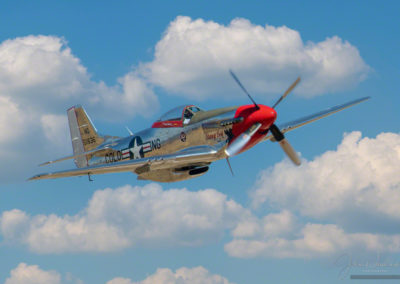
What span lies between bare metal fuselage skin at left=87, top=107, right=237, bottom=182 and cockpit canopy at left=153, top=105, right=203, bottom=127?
0.26 m

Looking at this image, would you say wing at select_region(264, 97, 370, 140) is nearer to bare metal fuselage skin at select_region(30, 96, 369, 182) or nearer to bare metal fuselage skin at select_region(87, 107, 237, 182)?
bare metal fuselage skin at select_region(30, 96, 369, 182)

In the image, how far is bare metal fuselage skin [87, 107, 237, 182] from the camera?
28984 mm

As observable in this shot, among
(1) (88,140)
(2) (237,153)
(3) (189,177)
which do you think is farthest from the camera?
(1) (88,140)

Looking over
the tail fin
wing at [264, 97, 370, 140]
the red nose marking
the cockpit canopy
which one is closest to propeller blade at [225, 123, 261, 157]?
the red nose marking

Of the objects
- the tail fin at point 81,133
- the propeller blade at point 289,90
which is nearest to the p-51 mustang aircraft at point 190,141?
the propeller blade at point 289,90

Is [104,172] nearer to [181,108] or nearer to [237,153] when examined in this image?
[181,108]

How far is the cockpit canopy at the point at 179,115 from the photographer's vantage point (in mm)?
30359

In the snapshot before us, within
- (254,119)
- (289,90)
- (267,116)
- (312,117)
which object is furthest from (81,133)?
(312,117)

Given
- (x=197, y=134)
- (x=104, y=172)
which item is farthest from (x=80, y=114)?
(x=197, y=134)

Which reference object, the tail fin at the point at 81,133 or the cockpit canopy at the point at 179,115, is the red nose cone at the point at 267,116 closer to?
the cockpit canopy at the point at 179,115

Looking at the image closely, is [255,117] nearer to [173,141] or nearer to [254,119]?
[254,119]

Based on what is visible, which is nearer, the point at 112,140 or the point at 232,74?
the point at 232,74

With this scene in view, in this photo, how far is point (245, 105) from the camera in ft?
94.0

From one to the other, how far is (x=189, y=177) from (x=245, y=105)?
20.9 ft
